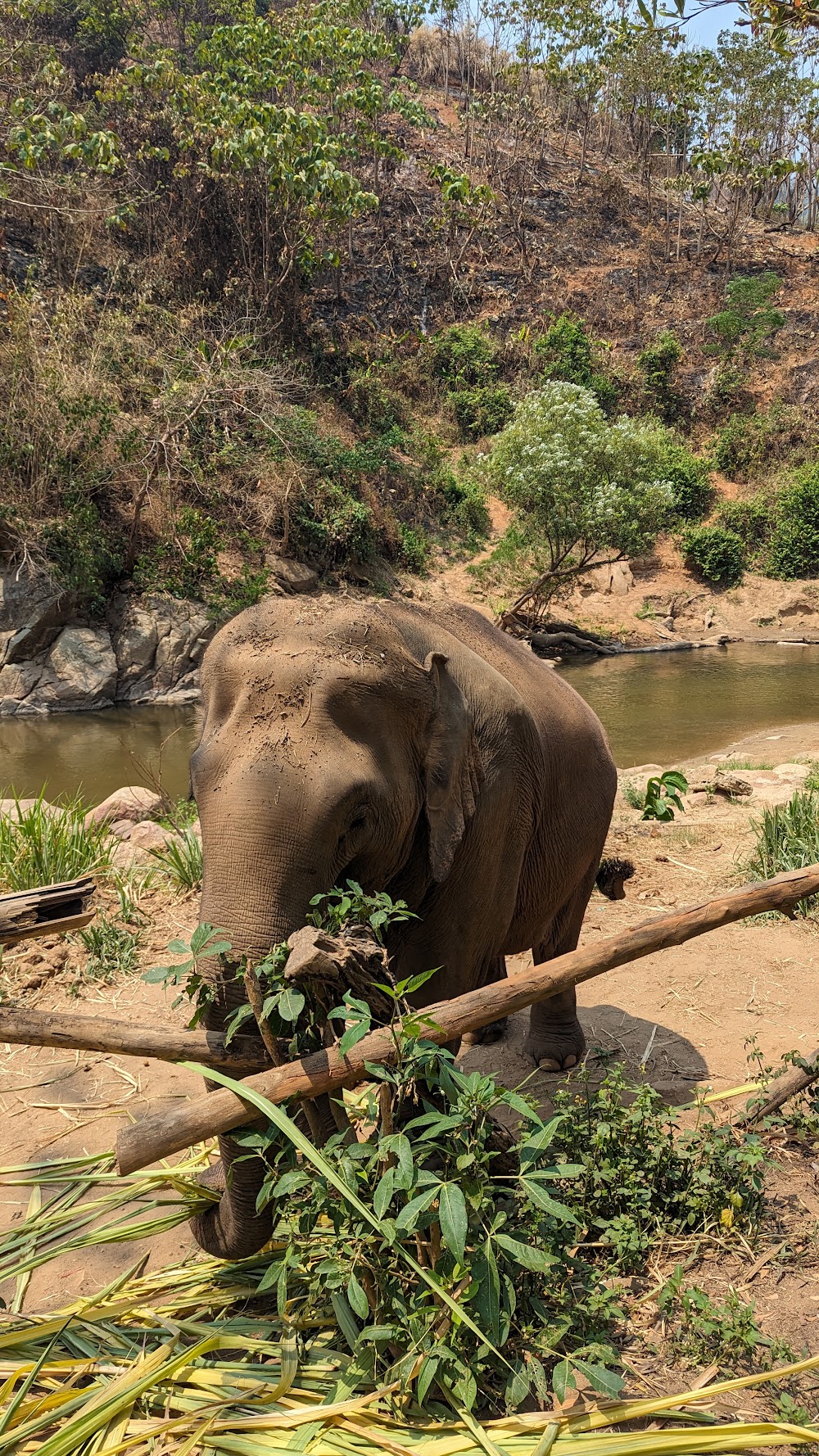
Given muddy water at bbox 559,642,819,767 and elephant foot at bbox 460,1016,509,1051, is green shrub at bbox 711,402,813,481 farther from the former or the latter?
elephant foot at bbox 460,1016,509,1051

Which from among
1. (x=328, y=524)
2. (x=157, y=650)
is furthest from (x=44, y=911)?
(x=328, y=524)

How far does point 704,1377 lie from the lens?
259 centimetres

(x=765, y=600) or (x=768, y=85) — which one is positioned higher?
(x=768, y=85)

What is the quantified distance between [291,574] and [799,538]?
19.3 m

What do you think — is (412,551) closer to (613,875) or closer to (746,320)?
(746,320)

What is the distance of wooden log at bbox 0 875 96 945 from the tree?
21.9 m

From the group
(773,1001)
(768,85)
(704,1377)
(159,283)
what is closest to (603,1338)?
(704,1377)

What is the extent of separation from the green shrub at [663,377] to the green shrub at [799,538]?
8.78 metres

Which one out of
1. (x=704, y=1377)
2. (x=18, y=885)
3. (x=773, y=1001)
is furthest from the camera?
(x=18, y=885)

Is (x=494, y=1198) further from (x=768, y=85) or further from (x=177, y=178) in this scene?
(x=768, y=85)

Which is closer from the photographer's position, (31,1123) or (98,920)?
(31,1123)

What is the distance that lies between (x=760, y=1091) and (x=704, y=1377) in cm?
191

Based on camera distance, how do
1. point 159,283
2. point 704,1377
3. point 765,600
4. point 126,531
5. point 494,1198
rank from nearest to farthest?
point 704,1377, point 494,1198, point 126,531, point 159,283, point 765,600

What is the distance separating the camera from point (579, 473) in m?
24.3
